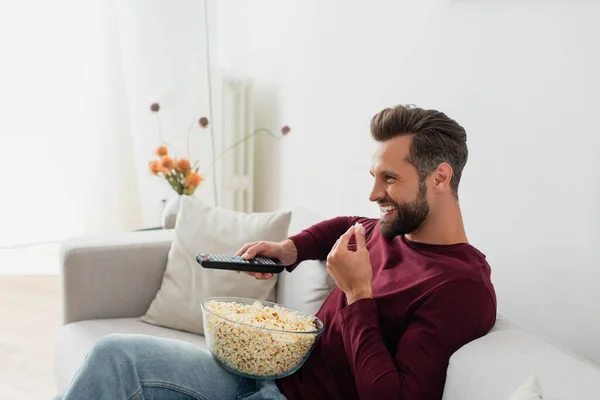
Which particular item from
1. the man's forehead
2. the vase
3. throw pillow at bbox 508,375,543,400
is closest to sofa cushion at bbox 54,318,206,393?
the vase

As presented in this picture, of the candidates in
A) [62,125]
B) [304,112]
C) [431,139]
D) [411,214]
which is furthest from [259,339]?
[62,125]

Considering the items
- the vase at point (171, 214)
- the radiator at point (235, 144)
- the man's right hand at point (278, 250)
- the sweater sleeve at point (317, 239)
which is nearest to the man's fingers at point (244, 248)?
the man's right hand at point (278, 250)

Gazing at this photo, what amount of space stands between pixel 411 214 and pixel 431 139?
0.16 meters

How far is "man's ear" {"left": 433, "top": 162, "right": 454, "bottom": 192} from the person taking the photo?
1526 mm

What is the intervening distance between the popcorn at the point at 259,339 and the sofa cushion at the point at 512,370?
0.32m

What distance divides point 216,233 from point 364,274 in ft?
2.72

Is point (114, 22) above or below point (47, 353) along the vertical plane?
above

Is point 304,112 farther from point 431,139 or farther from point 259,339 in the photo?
point 259,339

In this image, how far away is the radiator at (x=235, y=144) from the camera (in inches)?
136

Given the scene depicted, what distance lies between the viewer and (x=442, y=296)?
140 cm

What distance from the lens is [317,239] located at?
1910 millimetres

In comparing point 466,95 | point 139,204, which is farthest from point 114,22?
point 466,95

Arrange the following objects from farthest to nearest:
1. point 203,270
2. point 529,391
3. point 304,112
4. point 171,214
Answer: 1. point 304,112
2. point 171,214
3. point 203,270
4. point 529,391

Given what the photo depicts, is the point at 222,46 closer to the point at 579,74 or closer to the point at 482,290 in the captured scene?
the point at 579,74
